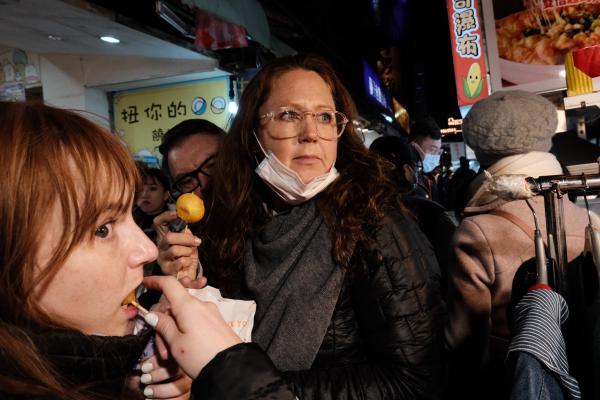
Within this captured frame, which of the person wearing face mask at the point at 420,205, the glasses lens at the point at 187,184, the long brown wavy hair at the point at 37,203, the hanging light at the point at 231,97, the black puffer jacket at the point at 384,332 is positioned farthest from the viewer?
the hanging light at the point at 231,97

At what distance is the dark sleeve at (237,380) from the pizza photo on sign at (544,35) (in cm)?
378

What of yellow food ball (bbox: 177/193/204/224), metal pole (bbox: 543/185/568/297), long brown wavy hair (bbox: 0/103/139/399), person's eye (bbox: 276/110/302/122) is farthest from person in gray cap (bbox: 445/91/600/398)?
long brown wavy hair (bbox: 0/103/139/399)

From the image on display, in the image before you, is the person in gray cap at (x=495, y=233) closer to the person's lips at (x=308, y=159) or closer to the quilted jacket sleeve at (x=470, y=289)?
the quilted jacket sleeve at (x=470, y=289)

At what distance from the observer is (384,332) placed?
67.2 inches

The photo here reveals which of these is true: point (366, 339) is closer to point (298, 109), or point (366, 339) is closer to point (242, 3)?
point (298, 109)

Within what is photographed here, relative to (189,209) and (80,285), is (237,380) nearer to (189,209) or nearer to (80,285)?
(80,285)

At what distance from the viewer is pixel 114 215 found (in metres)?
1.11

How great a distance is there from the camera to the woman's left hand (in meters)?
1.19

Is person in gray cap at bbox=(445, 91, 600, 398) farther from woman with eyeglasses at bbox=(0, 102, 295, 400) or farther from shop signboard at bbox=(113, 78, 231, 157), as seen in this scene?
shop signboard at bbox=(113, 78, 231, 157)

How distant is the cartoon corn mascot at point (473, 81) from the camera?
4125 millimetres

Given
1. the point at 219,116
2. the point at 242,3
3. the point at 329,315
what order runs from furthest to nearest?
the point at 219,116, the point at 242,3, the point at 329,315

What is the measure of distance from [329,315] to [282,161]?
79cm

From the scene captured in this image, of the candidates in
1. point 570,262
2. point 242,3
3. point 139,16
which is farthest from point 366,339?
point 139,16

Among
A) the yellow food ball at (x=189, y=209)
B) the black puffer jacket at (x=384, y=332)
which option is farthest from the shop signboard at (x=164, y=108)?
the black puffer jacket at (x=384, y=332)
